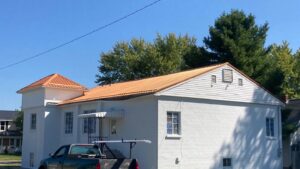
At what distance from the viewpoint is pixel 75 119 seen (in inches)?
1167

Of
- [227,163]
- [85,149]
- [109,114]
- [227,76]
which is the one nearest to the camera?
[85,149]

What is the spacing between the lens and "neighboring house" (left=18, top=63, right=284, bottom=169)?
2419 centimetres

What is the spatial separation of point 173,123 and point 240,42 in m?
20.7

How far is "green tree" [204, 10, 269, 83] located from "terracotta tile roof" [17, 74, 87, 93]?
15.3 m

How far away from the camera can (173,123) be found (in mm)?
24625

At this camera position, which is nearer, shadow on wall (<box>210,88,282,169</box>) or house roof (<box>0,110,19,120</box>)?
shadow on wall (<box>210,88,282,169</box>)

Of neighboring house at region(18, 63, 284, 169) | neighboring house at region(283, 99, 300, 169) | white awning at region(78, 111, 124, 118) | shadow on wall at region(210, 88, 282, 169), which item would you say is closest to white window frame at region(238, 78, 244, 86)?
neighboring house at region(18, 63, 284, 169)

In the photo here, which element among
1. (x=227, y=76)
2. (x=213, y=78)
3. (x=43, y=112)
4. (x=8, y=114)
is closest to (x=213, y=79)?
(x=213, y=78)

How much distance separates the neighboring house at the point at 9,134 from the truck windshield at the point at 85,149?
54.7 meters

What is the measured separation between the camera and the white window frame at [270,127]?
94.7 ft

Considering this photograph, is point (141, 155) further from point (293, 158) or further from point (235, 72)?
point (293, 158)

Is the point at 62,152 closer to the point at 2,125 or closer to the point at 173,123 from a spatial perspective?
the point at 173,123

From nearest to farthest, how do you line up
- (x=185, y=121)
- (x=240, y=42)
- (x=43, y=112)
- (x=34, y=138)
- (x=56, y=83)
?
(x=185, y=121)
(x=43, y=112)
(x=56, y=83)
(x=34, y=138)
(x=240, y=42)

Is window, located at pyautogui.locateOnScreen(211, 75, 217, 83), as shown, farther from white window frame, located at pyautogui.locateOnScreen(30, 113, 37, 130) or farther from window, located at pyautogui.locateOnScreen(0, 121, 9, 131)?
window, located at pyautogui.locateOnScreen(0, 121, 9, 131)
